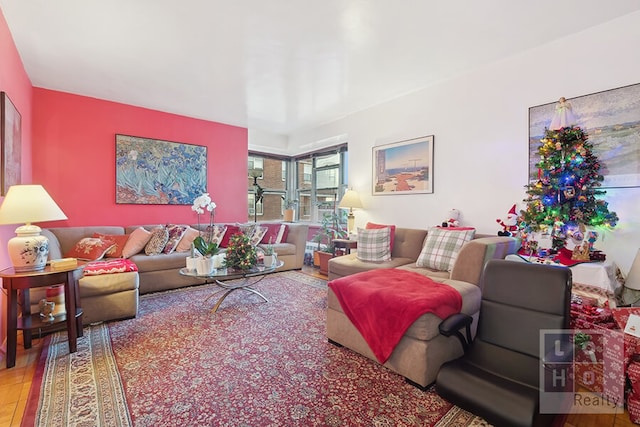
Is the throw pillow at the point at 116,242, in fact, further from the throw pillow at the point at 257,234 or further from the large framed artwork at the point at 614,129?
the large framed artwork at the point at 614,129

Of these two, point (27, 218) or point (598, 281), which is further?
point (598, 281)

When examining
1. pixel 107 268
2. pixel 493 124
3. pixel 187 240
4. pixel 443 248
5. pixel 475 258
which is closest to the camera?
pixel 475 258

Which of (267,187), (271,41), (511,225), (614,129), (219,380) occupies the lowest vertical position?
(219,380)

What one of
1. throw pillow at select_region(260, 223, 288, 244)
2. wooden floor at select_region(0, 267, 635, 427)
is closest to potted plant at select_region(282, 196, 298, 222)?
throw pillow at select_region(260, 223, 288, 244)

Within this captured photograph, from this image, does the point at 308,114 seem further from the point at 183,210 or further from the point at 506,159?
the point at 506,159

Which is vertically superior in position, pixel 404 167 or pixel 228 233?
pixel 404 167

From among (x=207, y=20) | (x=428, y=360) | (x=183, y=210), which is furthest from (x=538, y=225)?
(x=183, y=210)

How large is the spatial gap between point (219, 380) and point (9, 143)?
2.82m

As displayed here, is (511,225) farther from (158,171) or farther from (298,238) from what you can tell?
(158,171)

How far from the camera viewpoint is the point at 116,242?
12.9 ft

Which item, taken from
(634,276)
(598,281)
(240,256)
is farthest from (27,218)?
(634,276)

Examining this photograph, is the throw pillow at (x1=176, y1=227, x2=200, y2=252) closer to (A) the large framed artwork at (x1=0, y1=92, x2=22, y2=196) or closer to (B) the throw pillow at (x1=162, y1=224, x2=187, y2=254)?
(B) the throw pillow at (x1=162, y1=224, x2=187, y2=254)

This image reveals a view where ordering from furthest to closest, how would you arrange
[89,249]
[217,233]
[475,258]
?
1. [217,233]
2. [89,249]
3. [475,258]

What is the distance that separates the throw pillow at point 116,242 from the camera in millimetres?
3836
